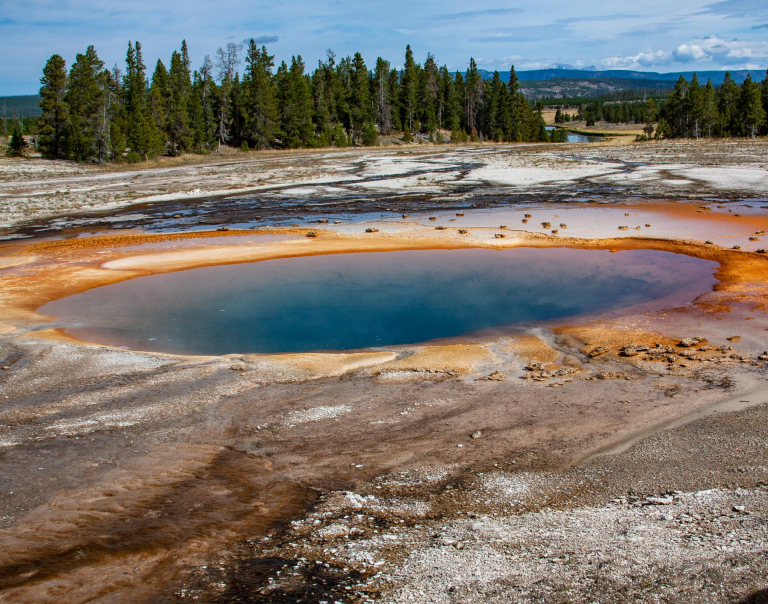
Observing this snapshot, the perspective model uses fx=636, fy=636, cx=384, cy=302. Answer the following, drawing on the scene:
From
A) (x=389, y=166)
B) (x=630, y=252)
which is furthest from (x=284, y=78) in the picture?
(x=630, y=252)

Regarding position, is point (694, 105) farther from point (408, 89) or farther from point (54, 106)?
point (54, 106)

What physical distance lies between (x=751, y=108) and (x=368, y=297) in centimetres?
7141

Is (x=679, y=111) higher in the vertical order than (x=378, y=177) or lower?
higher

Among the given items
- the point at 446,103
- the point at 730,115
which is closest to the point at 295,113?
the point at 446,103

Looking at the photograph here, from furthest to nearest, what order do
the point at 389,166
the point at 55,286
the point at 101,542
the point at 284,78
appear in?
the point at 284,78 → the point at 389,166 → the point at 55,286 → the point at 101,542

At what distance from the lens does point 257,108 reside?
6222cm

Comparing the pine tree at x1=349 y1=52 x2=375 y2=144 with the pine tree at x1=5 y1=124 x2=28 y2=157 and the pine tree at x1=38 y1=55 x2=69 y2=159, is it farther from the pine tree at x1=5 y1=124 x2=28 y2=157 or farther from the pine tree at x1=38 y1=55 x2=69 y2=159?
the pine tree at x1=5 y1=124 x2=28 y2=157

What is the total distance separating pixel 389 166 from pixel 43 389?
37.6 meters

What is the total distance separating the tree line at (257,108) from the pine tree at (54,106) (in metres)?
0.08

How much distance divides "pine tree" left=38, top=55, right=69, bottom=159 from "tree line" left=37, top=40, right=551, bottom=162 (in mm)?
81

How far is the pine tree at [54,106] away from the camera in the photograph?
50966mm

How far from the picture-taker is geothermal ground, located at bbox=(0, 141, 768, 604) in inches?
183

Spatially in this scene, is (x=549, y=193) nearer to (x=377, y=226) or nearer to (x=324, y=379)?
(x=377, y=226)

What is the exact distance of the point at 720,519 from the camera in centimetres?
521
